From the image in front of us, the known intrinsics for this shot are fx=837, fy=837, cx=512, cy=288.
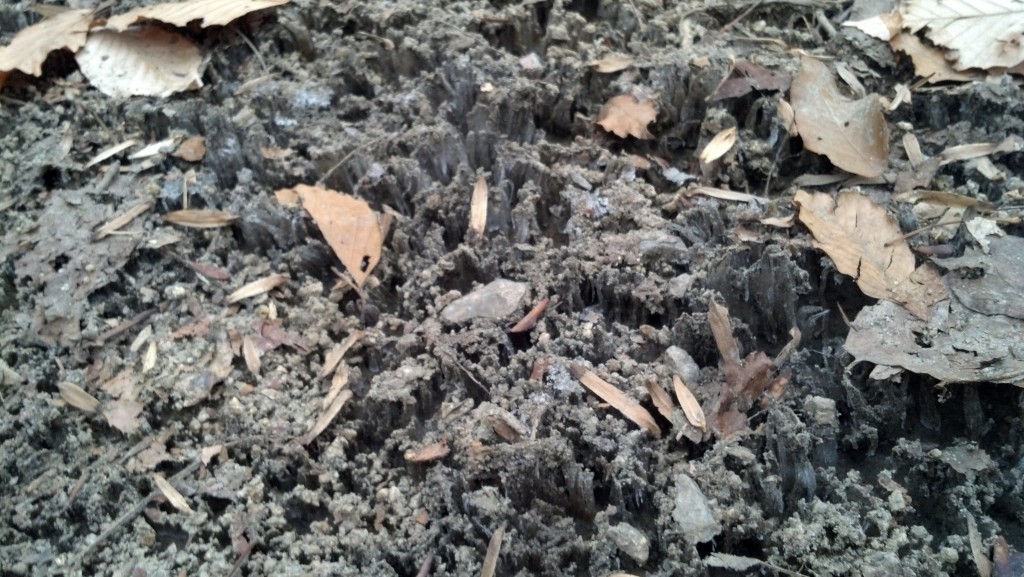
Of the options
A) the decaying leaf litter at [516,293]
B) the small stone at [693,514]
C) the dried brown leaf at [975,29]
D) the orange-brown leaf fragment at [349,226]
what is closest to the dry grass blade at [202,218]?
the decaying leaf litter at [516,293]

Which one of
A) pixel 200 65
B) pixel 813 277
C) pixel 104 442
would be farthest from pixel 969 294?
pixel 200 65

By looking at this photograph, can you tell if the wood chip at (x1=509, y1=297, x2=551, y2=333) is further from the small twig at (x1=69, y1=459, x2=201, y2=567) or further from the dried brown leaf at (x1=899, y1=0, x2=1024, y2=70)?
the dried brown leaf at (x1=899, y1=0, x2=1024, y2=70)

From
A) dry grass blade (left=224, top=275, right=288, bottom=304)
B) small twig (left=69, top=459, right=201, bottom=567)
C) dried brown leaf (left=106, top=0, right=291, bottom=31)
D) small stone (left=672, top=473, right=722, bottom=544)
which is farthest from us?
dried brown leaf (left=106, top=0, right=291, bottom=31)

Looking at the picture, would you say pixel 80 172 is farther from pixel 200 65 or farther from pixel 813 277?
pixel 813 277

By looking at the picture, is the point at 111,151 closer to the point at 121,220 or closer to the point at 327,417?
the point at 121,220

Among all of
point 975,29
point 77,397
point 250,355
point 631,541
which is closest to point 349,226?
point 250,355

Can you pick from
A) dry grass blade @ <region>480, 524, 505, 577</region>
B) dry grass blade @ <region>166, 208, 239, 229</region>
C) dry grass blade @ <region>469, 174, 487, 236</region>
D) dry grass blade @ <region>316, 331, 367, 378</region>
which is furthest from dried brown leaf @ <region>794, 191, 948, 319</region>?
dry grass blade @ <region>166, 208, 239, 229</region>
